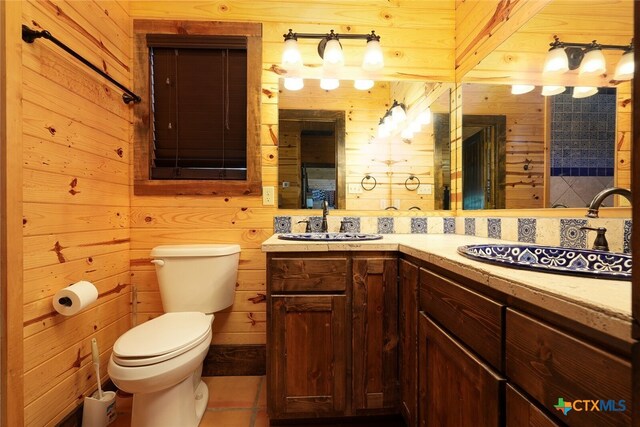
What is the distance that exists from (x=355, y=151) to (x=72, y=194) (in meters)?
1.53

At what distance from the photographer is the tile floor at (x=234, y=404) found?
143cm

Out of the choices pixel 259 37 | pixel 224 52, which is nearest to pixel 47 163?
pixel 224 52

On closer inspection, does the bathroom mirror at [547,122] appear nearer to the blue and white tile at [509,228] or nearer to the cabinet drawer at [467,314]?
the blue and white tile at [509,228]

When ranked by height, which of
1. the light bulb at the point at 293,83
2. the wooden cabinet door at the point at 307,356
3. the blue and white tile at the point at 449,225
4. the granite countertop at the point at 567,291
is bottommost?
the wooden cabinet door at the point at 307,356

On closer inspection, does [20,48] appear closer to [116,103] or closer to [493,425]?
[116,103]

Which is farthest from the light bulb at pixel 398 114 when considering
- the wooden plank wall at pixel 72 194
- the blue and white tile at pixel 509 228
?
the wooden plank wall at pixel 72 194

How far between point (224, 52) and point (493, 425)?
2186mm

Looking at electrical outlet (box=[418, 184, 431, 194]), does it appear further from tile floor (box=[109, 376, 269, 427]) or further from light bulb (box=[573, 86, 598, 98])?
tile floor (box=[109, 376, 269, 427])

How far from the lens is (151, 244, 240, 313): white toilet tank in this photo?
5.11 feet

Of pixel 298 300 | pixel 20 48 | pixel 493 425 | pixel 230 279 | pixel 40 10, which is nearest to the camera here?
pixel 493 425

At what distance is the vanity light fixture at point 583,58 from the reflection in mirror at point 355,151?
0.77 m

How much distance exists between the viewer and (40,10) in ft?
3.83

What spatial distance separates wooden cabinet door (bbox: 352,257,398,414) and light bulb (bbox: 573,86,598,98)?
1.02 meters

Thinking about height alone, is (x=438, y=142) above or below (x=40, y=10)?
below
